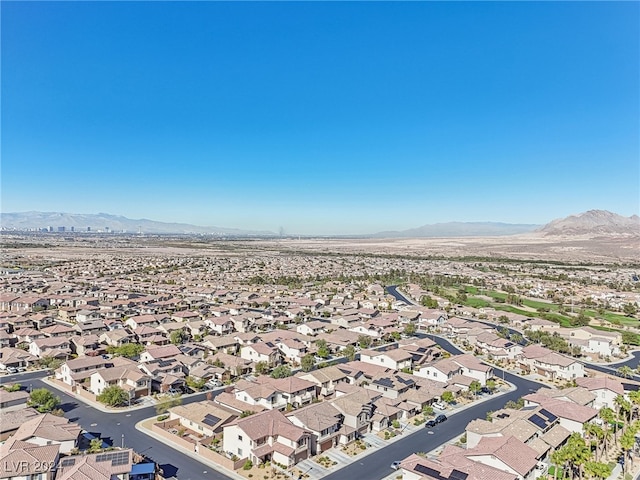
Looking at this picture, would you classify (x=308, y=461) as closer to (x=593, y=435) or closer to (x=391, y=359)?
(x=593, y=435)

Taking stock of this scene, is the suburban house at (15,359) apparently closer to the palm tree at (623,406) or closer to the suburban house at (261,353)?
the suburban house at (261,353)

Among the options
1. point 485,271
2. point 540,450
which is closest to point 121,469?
point 540,450

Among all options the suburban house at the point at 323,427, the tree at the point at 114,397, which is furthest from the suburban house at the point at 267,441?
the tree at the point at 114,397

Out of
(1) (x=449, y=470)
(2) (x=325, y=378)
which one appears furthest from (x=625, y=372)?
(1) (x=449, y=470)

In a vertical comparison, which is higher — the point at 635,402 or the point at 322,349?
the point at 635,402

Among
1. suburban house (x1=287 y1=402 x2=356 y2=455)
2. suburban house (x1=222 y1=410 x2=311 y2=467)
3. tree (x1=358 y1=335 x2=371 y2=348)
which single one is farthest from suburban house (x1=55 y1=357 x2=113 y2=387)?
tree (x1=358 y1=335 x2=371 y2=348)
